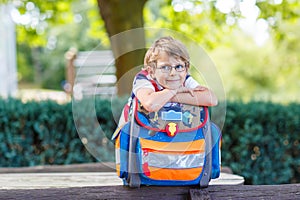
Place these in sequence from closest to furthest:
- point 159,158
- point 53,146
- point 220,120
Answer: point 159,158 < point 220,120 < point 53,146

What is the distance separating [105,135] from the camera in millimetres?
4391

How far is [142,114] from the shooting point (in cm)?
207

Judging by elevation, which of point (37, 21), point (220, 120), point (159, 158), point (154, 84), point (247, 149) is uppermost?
point (37, 21)

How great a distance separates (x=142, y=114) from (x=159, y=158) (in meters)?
0.20

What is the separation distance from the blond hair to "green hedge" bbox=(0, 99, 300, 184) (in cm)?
226

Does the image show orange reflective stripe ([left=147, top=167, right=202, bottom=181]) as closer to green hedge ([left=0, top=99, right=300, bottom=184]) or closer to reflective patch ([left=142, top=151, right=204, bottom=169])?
reflective patch ([left=142, top=151, right=204, bottom=169])

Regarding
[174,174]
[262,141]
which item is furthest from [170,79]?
[262,141]

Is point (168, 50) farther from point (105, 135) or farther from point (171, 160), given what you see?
point (105, 135)

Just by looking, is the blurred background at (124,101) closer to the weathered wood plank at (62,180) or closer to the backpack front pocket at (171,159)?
the weathered wood plank at (62,180)

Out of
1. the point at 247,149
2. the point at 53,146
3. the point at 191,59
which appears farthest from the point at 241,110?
the point at 191,59

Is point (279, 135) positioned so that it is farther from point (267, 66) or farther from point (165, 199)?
point (267, 66)

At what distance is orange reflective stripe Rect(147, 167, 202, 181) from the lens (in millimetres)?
2093

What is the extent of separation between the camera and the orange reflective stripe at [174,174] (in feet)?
6.87

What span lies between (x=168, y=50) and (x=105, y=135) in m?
2.44
